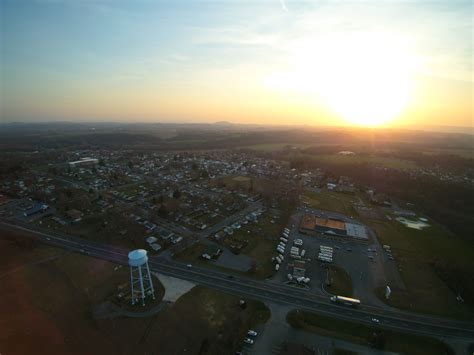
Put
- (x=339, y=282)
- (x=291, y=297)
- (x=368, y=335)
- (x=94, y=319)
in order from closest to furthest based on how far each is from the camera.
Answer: (x=368, y=335)
(x=94, y=319)
(x=291, y=297)
(x=339, y=282)

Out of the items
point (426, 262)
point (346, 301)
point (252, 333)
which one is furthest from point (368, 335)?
point (426, 262)

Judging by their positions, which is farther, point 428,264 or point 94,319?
point 428,264

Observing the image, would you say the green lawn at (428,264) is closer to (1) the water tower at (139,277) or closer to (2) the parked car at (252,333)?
(2) the parked car at (252,333)

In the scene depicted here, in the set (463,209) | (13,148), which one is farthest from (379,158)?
(13,148)

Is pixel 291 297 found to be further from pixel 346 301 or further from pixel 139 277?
pixel 139 277

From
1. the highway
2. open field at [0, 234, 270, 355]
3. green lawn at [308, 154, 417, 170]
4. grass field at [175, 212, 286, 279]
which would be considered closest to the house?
the highway

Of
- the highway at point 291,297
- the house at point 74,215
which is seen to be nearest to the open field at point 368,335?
the highway at point 291,297
